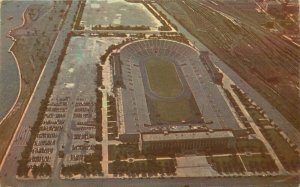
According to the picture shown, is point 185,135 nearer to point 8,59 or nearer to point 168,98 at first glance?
point 168,98

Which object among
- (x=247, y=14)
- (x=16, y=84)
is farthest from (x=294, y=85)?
(x=16, y=84)

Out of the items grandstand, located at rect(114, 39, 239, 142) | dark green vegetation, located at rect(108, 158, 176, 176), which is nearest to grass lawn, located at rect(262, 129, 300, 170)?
grandstand, located at rect(114, 39, 239, 142)

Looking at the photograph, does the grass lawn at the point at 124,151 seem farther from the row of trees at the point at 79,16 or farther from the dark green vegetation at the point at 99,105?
the row of trees at the point at 79,16

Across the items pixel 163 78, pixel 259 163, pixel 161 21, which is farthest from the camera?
pixel 161 21

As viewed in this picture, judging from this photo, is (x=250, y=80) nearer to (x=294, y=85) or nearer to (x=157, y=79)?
(x=294, y=85)

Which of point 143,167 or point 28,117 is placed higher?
point 143,167

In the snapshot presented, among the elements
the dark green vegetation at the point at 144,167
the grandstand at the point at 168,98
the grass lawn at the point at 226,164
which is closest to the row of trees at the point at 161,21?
the grandstand at the point at 168,98

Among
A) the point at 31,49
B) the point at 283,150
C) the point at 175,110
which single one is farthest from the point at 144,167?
the point at 31,49
